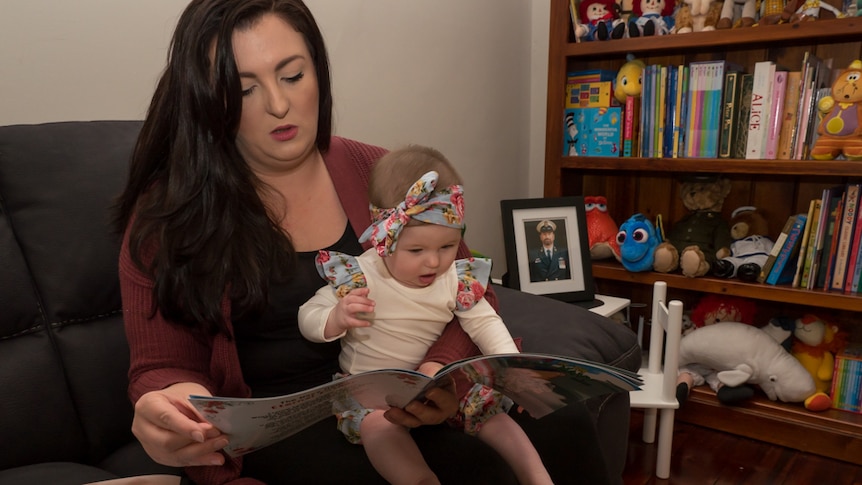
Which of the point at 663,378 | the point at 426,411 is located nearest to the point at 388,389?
the point at 426,411

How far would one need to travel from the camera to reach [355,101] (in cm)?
177

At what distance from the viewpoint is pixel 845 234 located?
70.9 inches

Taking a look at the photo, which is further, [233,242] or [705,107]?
[705,107]

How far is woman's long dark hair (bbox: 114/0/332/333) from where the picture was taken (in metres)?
0.87

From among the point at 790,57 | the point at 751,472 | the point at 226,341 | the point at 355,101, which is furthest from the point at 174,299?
the point at 790,57

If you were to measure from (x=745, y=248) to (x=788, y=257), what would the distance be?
0.14 m

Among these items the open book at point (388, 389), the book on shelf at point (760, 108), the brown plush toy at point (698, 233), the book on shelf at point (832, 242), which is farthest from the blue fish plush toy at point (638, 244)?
the open book at point (388, 389)

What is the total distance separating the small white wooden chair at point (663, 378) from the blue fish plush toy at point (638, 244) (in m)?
0.20

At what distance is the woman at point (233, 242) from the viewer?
874mm

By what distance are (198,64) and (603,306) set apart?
4.70 ft

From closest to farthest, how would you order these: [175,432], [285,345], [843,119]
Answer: [175,432]
[285,345]
[843,119]

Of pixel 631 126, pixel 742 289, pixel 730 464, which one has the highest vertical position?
pixel 631 126

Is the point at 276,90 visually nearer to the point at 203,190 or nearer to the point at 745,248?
the point at 203,190

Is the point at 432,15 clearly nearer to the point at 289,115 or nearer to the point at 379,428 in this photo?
the point at 289,115
